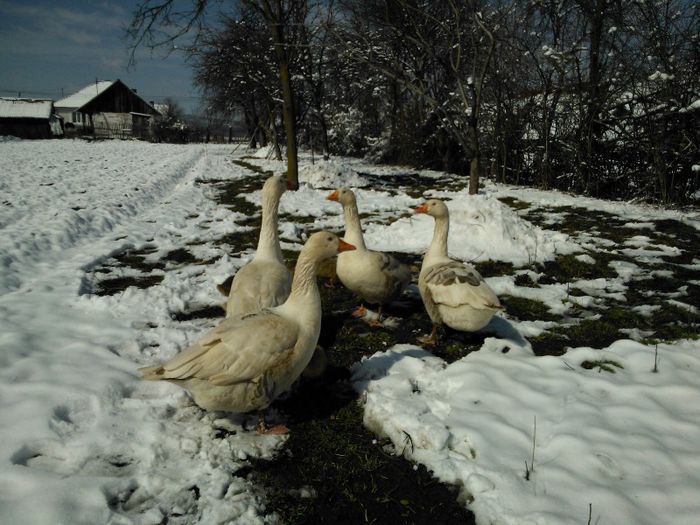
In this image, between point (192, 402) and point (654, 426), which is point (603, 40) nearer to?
point (654, 426)

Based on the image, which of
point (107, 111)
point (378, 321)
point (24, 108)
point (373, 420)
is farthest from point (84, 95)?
point (373, 420)

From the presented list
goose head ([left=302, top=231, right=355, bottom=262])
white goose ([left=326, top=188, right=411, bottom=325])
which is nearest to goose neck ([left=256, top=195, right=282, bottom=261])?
white goose ([left=326, top=188, right=411, bottom=325])

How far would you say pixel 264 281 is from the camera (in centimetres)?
394

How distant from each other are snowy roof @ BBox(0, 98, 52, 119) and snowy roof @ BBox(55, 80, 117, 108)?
766 centimetres

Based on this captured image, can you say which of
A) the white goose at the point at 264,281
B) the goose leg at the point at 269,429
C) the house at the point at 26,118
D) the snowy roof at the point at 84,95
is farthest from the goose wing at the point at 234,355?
the snowy roof at the point at 84,95

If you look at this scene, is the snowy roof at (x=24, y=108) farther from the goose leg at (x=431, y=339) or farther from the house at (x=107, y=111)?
the goose leg at (x=431, y=339)

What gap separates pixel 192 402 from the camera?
3240 mm

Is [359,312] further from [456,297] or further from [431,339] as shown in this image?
[456,297]

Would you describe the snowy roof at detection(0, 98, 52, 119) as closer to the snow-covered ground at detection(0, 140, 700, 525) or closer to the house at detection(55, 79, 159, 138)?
the house at detection(55, 79, 159, 138)

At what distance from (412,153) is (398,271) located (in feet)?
62.3

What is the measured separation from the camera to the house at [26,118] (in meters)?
50.4

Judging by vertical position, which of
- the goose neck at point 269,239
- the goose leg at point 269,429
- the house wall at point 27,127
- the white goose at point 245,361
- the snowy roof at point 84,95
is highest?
the snowy roof at point 84,95

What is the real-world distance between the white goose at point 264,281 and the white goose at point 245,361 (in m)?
0.60

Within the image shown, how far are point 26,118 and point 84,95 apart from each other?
15.1m
